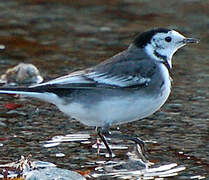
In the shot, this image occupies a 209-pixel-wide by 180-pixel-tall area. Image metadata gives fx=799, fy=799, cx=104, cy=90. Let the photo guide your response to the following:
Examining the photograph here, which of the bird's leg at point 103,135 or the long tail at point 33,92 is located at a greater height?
the long tail at point 33,92

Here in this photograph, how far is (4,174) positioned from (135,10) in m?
6.86

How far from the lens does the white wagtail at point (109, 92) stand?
22.4ft

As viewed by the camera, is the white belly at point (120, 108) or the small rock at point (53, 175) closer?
the small rock at point (53, 175)

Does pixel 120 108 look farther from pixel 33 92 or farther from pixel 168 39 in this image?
pixel 168 39

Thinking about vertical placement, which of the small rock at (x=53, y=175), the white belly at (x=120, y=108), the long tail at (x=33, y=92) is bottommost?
the small rock at (x=53, y=175)

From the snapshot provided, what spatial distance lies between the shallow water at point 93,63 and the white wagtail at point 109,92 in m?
0.39

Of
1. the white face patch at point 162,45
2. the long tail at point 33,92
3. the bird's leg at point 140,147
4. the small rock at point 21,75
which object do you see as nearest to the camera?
the long tail at point 33,92

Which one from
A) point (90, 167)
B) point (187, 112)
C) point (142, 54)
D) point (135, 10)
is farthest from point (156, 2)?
point (90, 167)

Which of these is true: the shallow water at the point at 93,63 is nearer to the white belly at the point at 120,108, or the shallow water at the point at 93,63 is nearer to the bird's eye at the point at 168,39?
the white belly at the point at 120,108

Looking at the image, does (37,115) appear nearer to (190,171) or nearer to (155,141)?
(155,141)

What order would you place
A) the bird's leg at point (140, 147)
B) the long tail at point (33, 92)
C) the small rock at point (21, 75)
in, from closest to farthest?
1. the long tail at point (33, 92)
2. the bird's leg at point (140, 147)
3. the small rock at point (21, 75)

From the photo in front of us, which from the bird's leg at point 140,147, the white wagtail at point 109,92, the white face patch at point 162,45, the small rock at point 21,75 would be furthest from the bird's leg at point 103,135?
the small rock at point 21,75

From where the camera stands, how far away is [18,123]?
310 inches

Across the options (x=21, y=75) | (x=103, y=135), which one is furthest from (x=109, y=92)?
(x=21, y=75)
